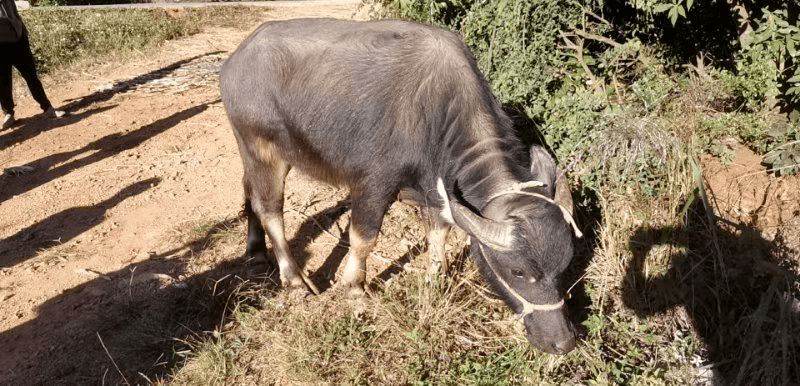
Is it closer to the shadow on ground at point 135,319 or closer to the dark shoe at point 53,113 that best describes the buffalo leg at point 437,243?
the shadow on ground at point 135,319

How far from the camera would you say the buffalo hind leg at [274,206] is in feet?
12.6

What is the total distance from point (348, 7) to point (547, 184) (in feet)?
31.4

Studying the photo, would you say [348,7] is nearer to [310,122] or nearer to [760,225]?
[310,122]

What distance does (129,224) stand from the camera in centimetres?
498

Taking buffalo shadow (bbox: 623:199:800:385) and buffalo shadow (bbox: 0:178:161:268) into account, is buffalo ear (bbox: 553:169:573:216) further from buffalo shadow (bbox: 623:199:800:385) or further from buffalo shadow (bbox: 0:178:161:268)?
buffalo shadow (bbox: 0:178:161:268)

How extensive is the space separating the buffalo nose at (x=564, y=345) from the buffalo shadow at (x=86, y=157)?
5.48 meters

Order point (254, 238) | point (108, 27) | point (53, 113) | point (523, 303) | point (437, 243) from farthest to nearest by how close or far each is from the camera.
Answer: point (108, 27)
point (53, 113)
point (254, 238)
point (437, 243)
point (523, 303)

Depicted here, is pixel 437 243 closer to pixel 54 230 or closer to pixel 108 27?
pixel 54 230

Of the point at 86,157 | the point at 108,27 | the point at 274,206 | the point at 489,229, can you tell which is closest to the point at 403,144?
the point at 489,229

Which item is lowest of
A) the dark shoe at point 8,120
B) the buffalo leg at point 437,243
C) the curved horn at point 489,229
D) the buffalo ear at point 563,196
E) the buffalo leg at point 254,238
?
the dark shoe at point 8,120

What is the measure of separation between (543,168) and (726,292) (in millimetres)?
1438

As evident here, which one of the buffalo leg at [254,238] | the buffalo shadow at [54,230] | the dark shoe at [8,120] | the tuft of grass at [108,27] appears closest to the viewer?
the buffalo leg at [254,238]

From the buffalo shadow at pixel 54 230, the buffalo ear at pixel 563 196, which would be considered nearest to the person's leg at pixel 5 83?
the buffalo shadow at pixel 54 230

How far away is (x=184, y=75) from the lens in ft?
28.2
